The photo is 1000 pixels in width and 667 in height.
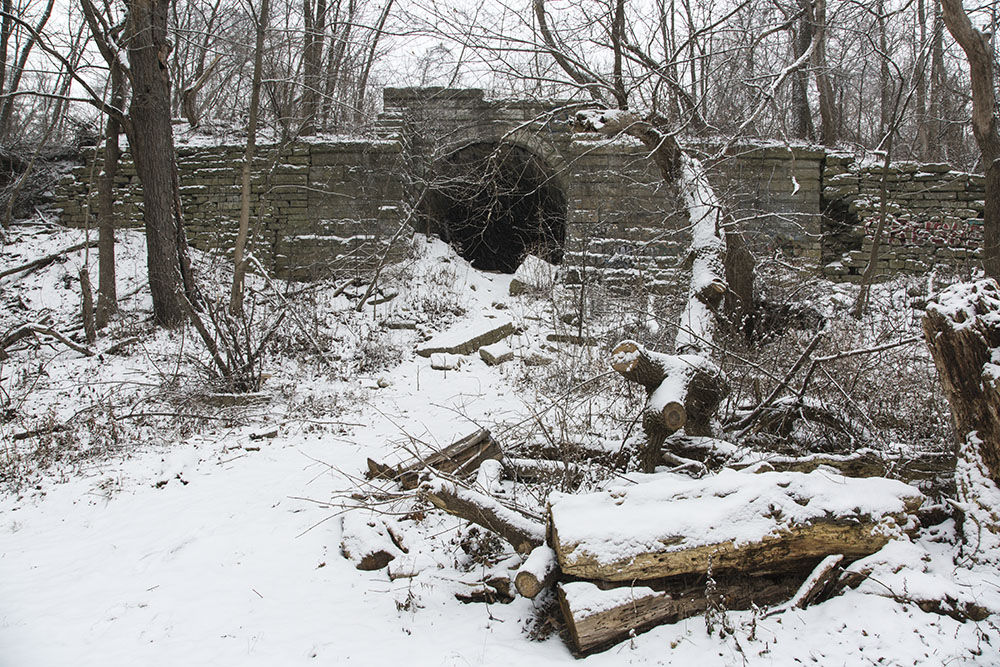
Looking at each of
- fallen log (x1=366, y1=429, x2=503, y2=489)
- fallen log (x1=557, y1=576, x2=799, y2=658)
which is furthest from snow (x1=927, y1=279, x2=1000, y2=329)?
fallen log (x1=366, y1=429, x2=503, y2=489)

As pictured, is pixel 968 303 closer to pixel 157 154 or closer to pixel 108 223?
pixel 157 154

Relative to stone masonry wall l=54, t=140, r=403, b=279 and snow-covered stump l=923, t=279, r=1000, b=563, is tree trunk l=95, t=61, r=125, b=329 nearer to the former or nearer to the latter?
stone masonry wall l=54, t=140, r=403, b=279

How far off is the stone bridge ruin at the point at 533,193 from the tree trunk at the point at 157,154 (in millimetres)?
1581

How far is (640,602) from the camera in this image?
2729mm

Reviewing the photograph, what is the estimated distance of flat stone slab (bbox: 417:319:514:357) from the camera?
8.14 meters

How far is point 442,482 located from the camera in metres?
3.41

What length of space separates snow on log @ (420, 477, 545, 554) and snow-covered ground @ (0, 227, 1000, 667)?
225mm

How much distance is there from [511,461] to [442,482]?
3.34 ft

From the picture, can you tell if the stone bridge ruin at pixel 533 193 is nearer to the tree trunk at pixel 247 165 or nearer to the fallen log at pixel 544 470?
the tree trunk at pixel 247 165

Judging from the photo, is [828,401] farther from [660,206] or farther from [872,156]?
[872,156]

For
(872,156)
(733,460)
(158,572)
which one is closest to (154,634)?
(158,572)

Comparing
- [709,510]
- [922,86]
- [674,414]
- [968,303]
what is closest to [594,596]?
[709,510]

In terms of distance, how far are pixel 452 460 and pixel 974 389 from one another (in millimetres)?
3092

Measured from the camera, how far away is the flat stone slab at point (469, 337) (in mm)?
8141
